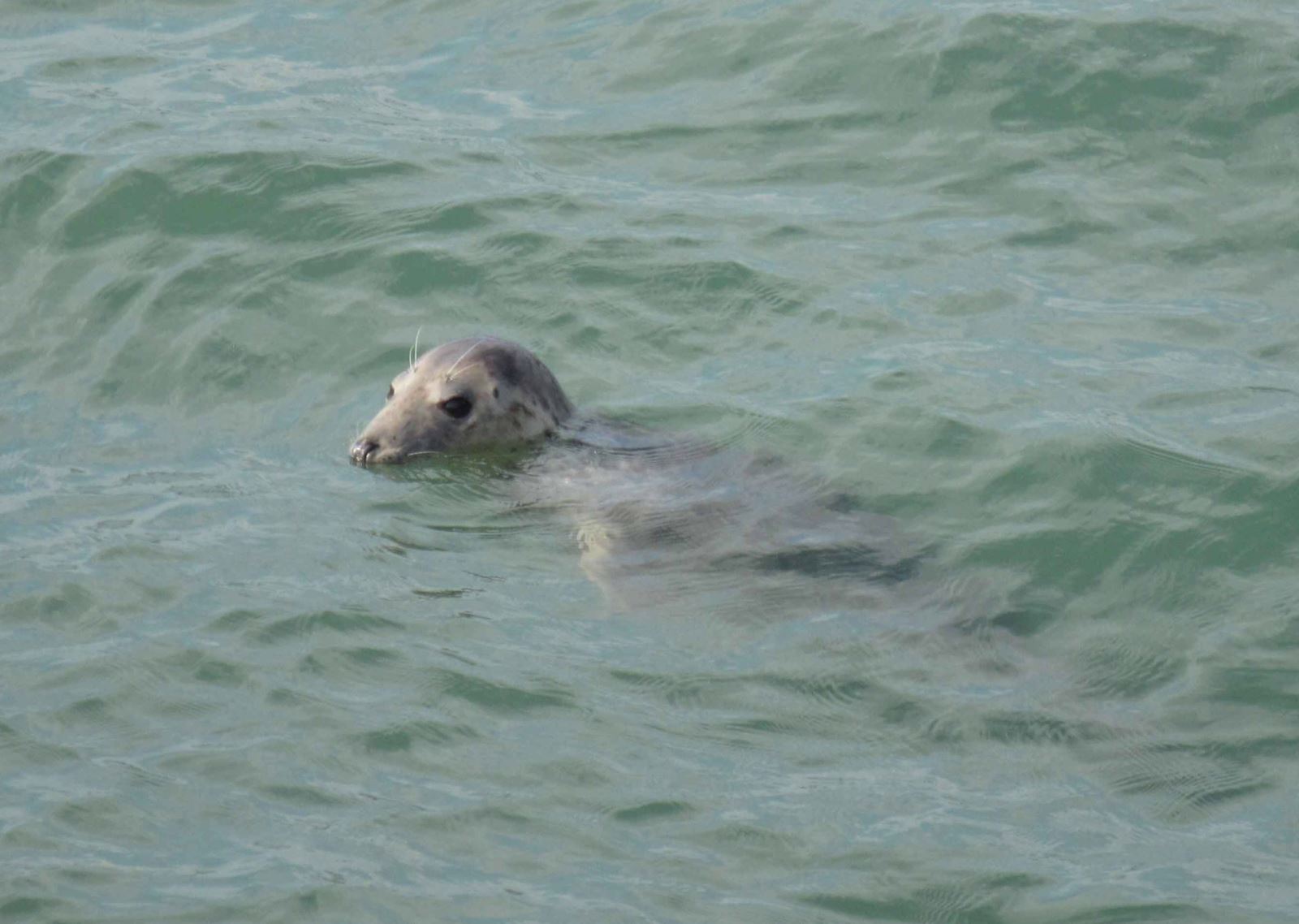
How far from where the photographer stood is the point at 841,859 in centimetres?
551

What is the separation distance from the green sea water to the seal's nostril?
0.13 m

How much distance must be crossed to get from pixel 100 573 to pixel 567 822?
256 centimetres

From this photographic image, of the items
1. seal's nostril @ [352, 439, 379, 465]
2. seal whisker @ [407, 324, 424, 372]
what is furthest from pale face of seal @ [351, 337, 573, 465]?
seal whisker @ [407, 324, 424, 372]

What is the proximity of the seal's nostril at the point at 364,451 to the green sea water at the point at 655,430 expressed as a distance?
0.42 ft

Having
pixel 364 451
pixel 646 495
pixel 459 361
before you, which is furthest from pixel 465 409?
pixel 646 495

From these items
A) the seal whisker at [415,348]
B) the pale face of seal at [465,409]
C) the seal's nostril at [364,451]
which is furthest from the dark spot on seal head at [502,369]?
the seal's nostril at [364,451]

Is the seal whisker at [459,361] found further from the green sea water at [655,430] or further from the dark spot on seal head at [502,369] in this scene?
the green sea water at [655,430]

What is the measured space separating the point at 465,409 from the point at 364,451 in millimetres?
441

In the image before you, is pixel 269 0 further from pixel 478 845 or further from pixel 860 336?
pixel 478 845

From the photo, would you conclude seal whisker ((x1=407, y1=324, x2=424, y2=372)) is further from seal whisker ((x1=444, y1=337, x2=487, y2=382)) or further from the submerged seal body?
seal whisker ((x1=444, y1=337, x2=487, y2=382))

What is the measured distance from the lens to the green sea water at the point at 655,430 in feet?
18.5

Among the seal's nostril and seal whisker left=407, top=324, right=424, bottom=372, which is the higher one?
seal whisker left=407, top=324, right=424, bottom=372

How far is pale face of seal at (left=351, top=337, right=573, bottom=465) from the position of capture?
8250mm

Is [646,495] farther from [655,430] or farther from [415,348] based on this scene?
[415,348]
